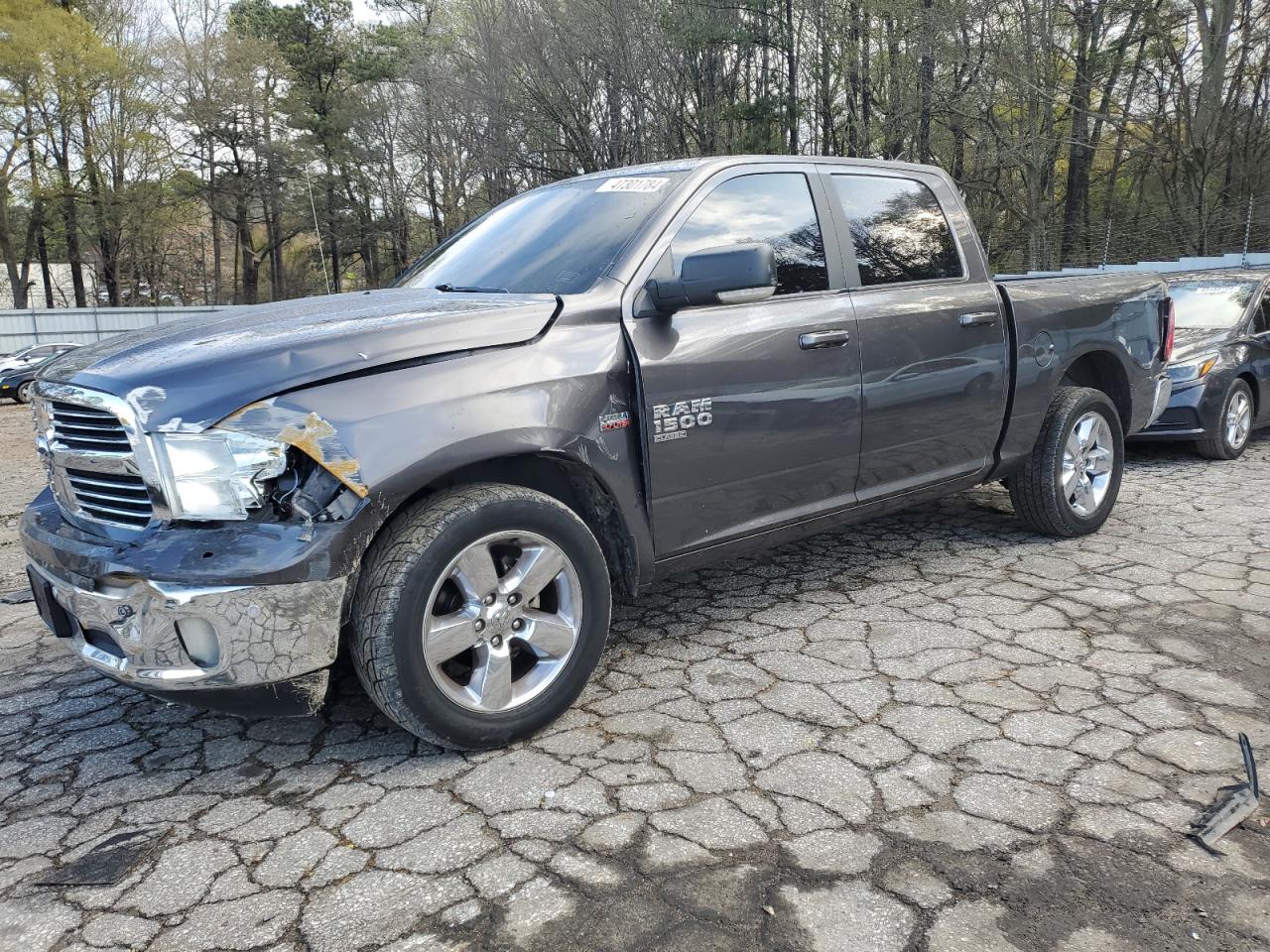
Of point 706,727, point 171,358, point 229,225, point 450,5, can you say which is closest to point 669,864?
point 706,727

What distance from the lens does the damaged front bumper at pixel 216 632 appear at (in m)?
2.49

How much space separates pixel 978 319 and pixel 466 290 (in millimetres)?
2308

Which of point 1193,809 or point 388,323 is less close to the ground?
point 388,323

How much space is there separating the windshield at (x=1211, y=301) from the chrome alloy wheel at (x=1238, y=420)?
619 mm

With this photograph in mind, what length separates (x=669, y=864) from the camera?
234 centimetres

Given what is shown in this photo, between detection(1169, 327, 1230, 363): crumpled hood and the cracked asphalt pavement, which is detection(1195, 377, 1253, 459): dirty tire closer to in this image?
detection(1169, 327, 1230, 363): crumpled hood

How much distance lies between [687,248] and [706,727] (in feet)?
5.55

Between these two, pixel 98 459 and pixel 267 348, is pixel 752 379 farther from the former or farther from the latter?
pixel 98 459

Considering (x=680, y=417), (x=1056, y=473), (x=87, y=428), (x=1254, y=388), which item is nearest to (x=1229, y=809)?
(x=680, y=417)

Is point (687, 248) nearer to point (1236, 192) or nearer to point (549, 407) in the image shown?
point (549, 407)

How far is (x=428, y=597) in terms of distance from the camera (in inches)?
106

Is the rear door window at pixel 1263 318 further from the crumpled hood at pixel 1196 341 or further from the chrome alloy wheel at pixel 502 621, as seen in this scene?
the chrome alloy wheel at pixel 502 621

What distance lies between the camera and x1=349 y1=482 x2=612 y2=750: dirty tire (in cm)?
264

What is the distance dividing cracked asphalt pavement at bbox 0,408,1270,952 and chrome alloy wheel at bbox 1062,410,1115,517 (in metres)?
0.77
